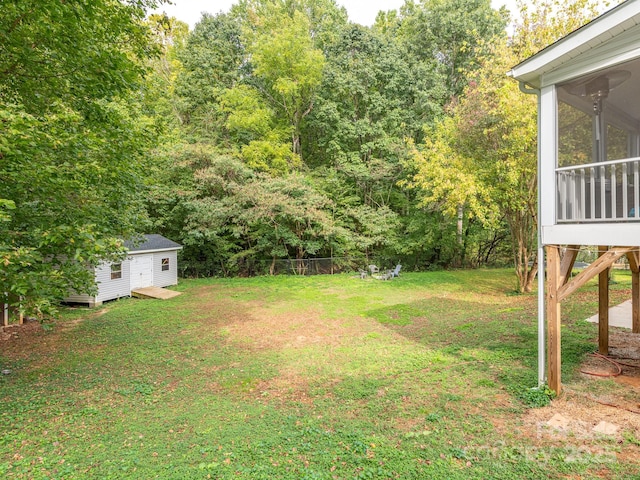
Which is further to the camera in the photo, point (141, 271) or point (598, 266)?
point (141, 271)

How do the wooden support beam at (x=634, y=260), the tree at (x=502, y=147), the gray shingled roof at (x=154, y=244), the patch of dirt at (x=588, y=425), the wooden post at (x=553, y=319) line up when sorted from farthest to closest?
the gray shingled roof at (x=154, y=244), the tree at (x=502, y=147), the wooden support beam at (x=634, y=260), the wooden post at (x=553, y=319), the patch of dirt at (x=588, y=425)

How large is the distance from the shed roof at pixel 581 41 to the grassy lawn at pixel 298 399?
4.28 meters

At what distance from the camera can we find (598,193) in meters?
4.42

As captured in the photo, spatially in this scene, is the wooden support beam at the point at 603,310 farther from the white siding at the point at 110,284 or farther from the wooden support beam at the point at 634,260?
the white siding at the point at 110,284

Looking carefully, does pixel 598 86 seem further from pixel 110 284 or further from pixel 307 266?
pixel 307 266

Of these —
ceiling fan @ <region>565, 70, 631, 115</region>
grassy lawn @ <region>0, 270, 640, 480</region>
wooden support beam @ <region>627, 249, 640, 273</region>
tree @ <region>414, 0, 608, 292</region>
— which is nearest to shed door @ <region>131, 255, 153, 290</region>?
grassy lawn @ <region>0, 270, 640, 480</region>

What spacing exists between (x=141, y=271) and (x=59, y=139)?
9939 millimetres

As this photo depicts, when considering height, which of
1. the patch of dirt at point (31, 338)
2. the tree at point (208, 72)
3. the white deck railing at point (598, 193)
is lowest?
the patch of dirt at point (31, 338)

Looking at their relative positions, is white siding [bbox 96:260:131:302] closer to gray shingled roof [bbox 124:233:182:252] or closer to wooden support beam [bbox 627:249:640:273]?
gray shingled roof [bbox 124:233:182:252]

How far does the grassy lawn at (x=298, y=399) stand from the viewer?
341 cm

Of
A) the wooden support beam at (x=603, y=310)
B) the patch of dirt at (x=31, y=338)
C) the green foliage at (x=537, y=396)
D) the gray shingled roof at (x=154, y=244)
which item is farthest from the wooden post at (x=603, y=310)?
the gray shingled roof at (x=154, y=244)

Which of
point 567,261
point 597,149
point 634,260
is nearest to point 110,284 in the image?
point 567,261

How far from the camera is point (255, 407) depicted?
4.70m

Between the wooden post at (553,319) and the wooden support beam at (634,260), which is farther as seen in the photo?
the wooden support beam at (634,260)
